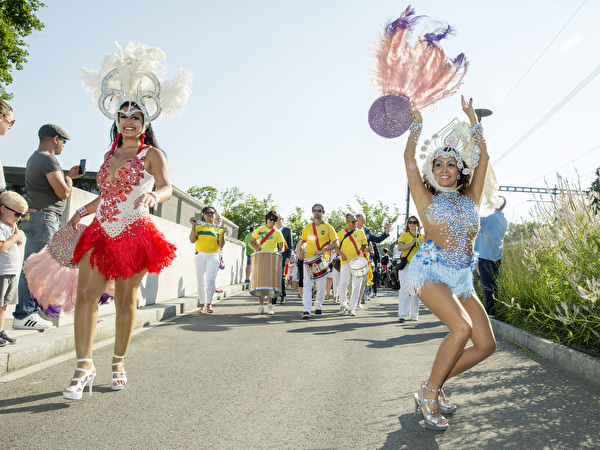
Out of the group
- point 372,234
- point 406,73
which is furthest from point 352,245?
point 406,73

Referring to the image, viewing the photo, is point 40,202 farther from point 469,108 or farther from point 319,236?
point 319,236

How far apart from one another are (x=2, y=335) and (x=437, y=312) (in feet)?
13.2

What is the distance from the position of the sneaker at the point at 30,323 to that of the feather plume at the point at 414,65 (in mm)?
4549

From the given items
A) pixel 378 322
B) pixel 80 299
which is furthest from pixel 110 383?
pixel 378 322

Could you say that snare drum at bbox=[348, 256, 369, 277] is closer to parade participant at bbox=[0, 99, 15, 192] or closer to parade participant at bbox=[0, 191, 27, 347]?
parade participant at bbox=[0, 191, 27, 347]

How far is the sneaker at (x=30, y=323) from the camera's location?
5.91m

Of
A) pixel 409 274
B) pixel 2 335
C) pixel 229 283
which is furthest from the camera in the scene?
pixel 229 283

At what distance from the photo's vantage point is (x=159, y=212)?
76.7 feet

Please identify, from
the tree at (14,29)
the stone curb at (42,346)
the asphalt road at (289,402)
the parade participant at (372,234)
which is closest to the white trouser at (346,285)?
the parade participant at (372,234)

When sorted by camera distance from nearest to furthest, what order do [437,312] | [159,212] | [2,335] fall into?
[437,312] → [2,335] → [159,212]

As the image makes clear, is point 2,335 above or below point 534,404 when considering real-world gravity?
above

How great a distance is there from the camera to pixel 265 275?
10297 millimetres

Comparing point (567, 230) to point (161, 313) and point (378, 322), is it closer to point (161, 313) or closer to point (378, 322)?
point (378, 322)

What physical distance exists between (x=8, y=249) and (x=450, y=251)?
4.11 metres
